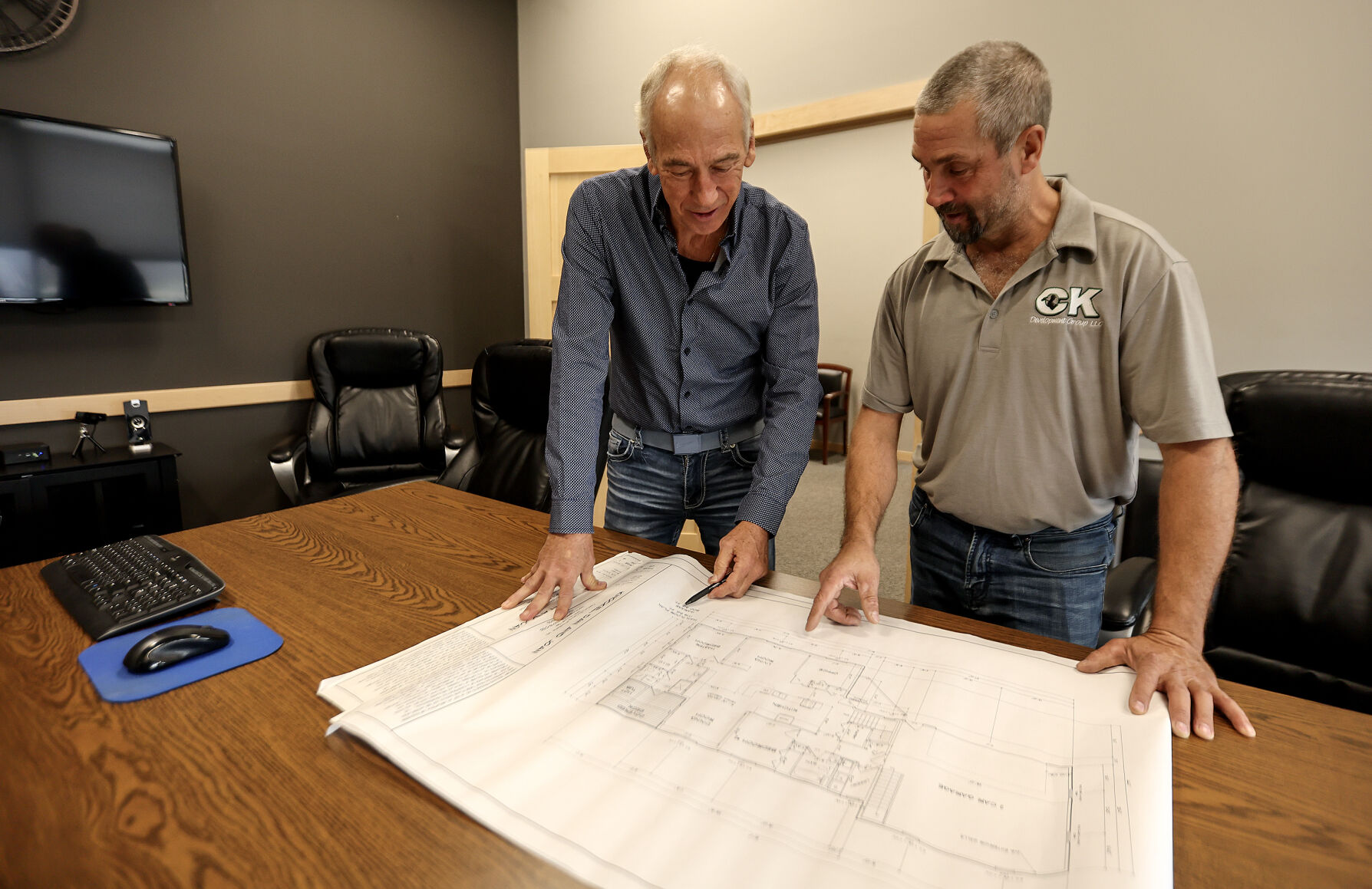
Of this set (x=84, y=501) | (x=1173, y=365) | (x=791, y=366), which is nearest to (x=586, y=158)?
(x=791, y=366)

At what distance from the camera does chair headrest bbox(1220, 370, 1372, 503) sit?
121 cm

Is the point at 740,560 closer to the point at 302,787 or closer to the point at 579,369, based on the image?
the point at 579,369

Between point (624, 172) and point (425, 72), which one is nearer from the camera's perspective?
point (624, 172)

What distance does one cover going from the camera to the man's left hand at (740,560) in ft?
3.30

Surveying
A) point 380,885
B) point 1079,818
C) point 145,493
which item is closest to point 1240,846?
point 1079,818

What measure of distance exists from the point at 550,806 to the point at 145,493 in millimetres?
3066

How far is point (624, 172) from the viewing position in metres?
1.36

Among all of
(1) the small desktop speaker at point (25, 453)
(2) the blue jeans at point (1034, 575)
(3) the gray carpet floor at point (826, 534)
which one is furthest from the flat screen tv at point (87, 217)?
(2) the blue jeans at point (1034, 575)

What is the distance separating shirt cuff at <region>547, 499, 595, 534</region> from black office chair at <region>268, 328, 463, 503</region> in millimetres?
2140

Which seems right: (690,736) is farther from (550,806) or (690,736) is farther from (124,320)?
(124,320)

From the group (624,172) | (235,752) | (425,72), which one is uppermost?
(425,72)

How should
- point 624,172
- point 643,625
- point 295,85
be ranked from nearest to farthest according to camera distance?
point 643,625, point 624,172, point 295,85

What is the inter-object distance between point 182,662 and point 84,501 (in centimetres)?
292

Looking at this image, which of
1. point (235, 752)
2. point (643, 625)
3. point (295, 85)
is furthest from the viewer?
point (295, 85)
